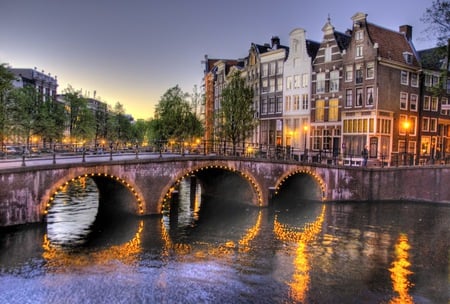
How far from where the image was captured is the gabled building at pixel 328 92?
47.4 metres

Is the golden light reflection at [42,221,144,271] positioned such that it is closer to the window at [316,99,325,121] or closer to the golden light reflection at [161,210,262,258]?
the golden light reflection at [161,210,262,258]

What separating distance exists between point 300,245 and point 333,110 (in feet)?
90.7

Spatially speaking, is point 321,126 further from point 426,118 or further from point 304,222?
point 304,222

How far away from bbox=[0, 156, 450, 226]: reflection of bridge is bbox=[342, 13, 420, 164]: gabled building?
472 centimetres

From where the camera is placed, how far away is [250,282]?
17.1 metres

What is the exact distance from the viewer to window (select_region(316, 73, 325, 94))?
4909 cm

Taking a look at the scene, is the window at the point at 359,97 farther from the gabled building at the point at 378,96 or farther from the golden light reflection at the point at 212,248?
the golden light reflection at the point at 212,248

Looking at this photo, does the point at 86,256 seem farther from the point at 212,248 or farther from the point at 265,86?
the point at 265,86

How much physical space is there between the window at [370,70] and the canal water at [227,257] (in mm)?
16521

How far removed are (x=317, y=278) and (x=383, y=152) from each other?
29641 mm

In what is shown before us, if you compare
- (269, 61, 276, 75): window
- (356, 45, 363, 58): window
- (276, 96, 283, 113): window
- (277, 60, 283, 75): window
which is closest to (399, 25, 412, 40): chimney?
(356, 45, 363, 58): window

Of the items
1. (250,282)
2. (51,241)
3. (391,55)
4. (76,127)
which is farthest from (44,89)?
(250,282)

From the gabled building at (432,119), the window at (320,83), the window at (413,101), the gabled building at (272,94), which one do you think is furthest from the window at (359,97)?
the gabled building at (272,94)

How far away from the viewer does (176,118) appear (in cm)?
5931
